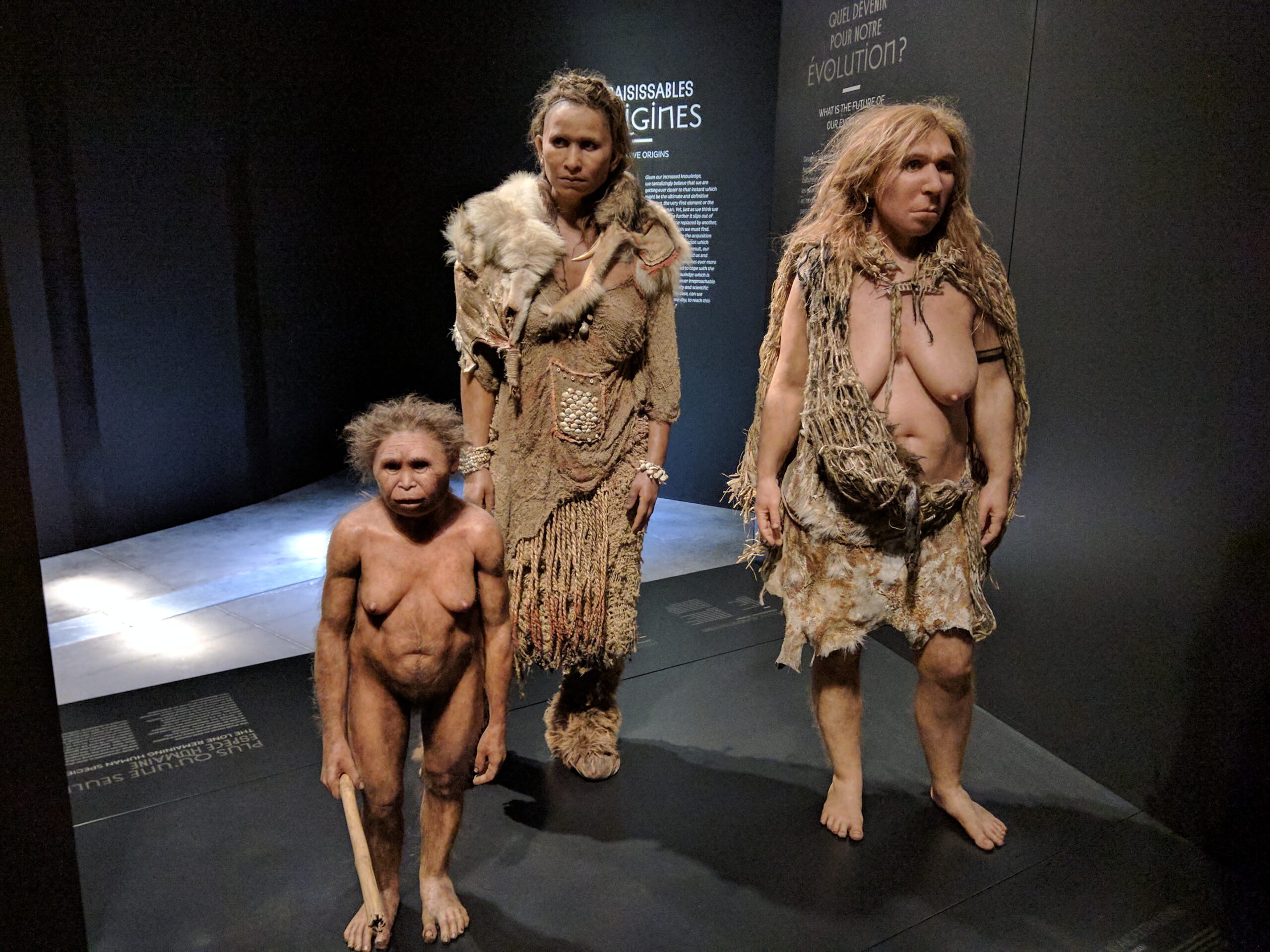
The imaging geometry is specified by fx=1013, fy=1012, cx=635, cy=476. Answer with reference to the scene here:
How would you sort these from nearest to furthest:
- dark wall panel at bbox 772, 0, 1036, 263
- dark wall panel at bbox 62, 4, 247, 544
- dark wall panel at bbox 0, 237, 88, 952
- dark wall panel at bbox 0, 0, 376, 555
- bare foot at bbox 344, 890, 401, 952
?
dark wall panel at bbox 0, 237, 88, 952, bare foot at bbox 344, 890, 401, 952, dark wall panel at bbox 772, 0, 1036, 263, dark wall panel at bbox 0, 0, 376, 555, dark wall panel at bbox 62, 4, 247, 544

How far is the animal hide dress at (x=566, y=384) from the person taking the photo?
2.62m

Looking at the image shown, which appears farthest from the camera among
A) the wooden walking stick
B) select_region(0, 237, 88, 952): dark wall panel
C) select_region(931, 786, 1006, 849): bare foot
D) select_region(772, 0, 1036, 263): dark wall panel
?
select_region(772, 0, 1036, 263): dark wall panel

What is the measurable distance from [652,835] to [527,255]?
5.15ft

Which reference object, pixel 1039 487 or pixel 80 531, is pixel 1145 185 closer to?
pixel 1039 487

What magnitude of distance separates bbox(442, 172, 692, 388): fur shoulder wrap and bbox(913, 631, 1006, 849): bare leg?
120 cm

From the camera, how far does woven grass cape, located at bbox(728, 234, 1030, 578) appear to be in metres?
2.36

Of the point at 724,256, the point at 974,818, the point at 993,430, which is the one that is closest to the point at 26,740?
the point at 993,430

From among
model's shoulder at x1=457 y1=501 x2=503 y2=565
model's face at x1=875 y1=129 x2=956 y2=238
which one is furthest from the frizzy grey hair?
model's face at x1=875 y1=129 x2=956 y2=238

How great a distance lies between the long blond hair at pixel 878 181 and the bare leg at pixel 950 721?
0.95 m

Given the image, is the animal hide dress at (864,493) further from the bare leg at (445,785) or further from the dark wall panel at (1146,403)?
the bare leg at (445,785)

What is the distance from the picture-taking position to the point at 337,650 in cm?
201

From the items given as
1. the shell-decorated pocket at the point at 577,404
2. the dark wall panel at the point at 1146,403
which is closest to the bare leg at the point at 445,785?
the shell-decorated pocket at the point at 577,404

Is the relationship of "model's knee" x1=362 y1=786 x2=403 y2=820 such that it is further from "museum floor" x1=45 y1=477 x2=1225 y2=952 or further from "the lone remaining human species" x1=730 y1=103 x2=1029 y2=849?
"the lone remaining human species" x1=730 y1=103 x2=1029 y2=849

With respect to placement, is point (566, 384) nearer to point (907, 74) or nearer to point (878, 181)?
point (878, 181)
